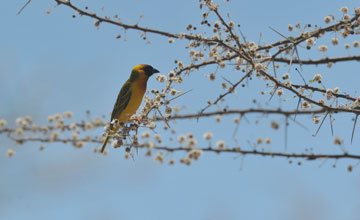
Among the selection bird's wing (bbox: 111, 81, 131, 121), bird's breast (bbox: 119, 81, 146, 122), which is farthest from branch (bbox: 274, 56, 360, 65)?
bird's wing (bbox: 111, 81, 131, 121)

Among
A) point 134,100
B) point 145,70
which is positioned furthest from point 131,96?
point 145,70

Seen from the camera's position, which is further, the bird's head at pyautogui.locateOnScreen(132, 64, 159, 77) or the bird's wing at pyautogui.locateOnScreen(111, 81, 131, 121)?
the bird's head at pyautogui.locateOnScreen(132, 64, 159, 77)

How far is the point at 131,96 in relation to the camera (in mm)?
6711

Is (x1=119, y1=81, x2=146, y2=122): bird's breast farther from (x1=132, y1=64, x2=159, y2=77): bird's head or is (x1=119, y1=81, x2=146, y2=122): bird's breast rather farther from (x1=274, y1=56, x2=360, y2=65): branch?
(x1=274, y1=56, x2=360, y2=65): branch

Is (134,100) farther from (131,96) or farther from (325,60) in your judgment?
(325,60)

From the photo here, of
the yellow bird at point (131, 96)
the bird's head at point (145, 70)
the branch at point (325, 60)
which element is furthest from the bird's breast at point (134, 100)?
the branch at point (325, 60)

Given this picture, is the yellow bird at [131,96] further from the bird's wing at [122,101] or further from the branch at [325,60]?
the branch at [325,60]

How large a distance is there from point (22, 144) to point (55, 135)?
0.58 meters

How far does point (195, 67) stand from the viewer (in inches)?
185

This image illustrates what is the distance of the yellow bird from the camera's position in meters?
6.64

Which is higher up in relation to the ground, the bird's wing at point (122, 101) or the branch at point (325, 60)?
the branch at point (325, 60)

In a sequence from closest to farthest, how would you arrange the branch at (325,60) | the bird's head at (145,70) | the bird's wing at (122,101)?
the branch at (325,60) < the bird's wing at (122,101) < the bird's head at (145,70)

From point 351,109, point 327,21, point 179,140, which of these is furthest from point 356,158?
point 327,21

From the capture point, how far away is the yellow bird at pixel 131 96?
6.64 m
